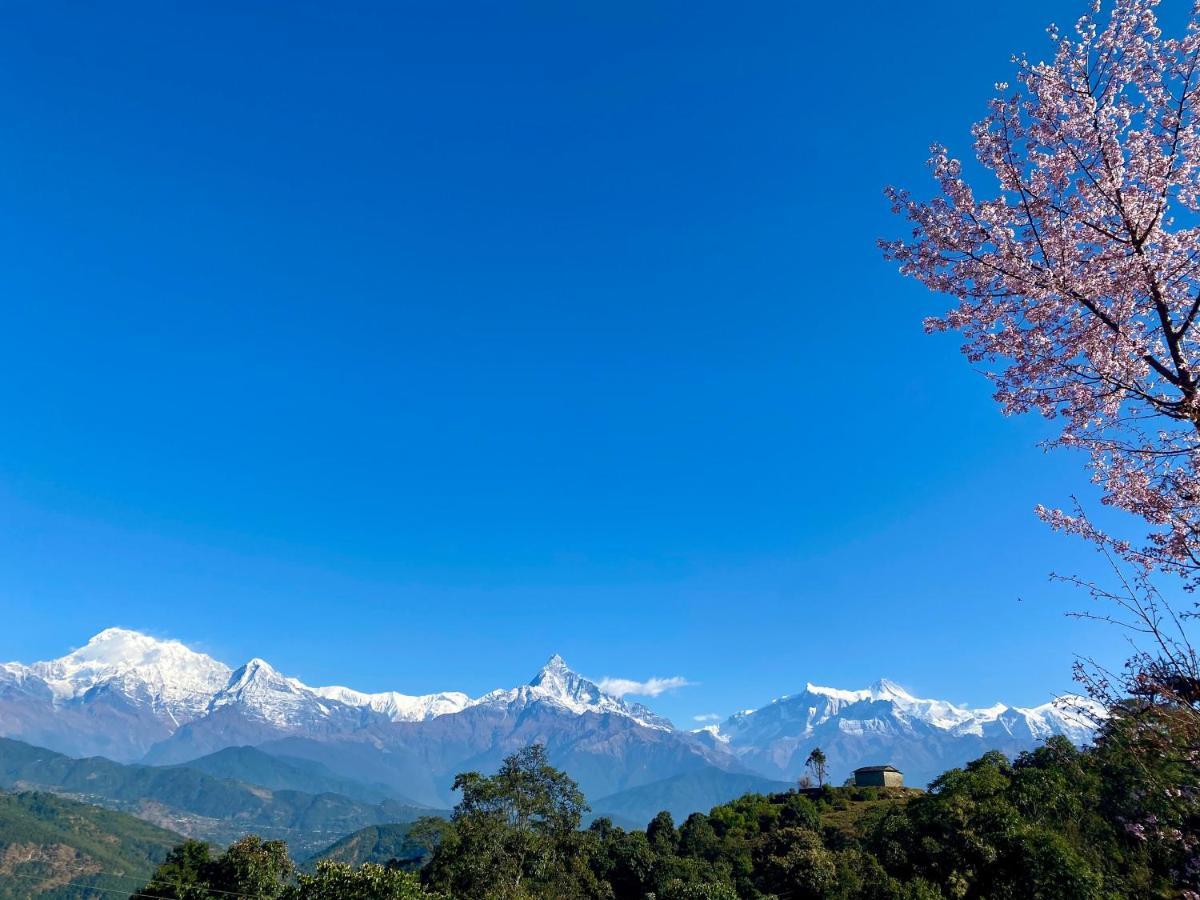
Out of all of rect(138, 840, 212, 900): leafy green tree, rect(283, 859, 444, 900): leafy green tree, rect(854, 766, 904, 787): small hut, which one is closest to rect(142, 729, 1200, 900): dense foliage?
rect(283, 859, 444, 900): leafy green tree

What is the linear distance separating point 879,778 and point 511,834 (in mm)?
81007

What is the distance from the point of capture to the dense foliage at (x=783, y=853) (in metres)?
39.9

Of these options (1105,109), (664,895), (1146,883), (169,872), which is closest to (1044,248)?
(1105,109)

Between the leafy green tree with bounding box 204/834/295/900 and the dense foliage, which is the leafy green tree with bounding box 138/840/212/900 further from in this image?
the leafy green tree with bounding box 204/834/295/900

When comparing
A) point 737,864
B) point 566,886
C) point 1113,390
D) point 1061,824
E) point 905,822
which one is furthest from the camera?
point 737,864

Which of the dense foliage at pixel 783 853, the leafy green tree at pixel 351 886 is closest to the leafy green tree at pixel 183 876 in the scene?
the dense foliage at pixel 783 853

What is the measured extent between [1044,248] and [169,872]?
93.8m

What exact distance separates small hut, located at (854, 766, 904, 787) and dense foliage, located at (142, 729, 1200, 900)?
25836 millimetres

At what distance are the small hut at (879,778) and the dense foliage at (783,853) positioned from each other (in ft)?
84.8

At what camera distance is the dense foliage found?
39.9 m

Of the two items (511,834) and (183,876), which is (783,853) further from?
(183,876)

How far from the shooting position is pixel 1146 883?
116ft

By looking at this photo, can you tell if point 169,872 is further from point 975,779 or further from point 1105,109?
point 1105,109

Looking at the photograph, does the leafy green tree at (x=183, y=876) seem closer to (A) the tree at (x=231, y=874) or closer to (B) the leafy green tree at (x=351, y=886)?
(A) the tree at (x=231, y=874)
